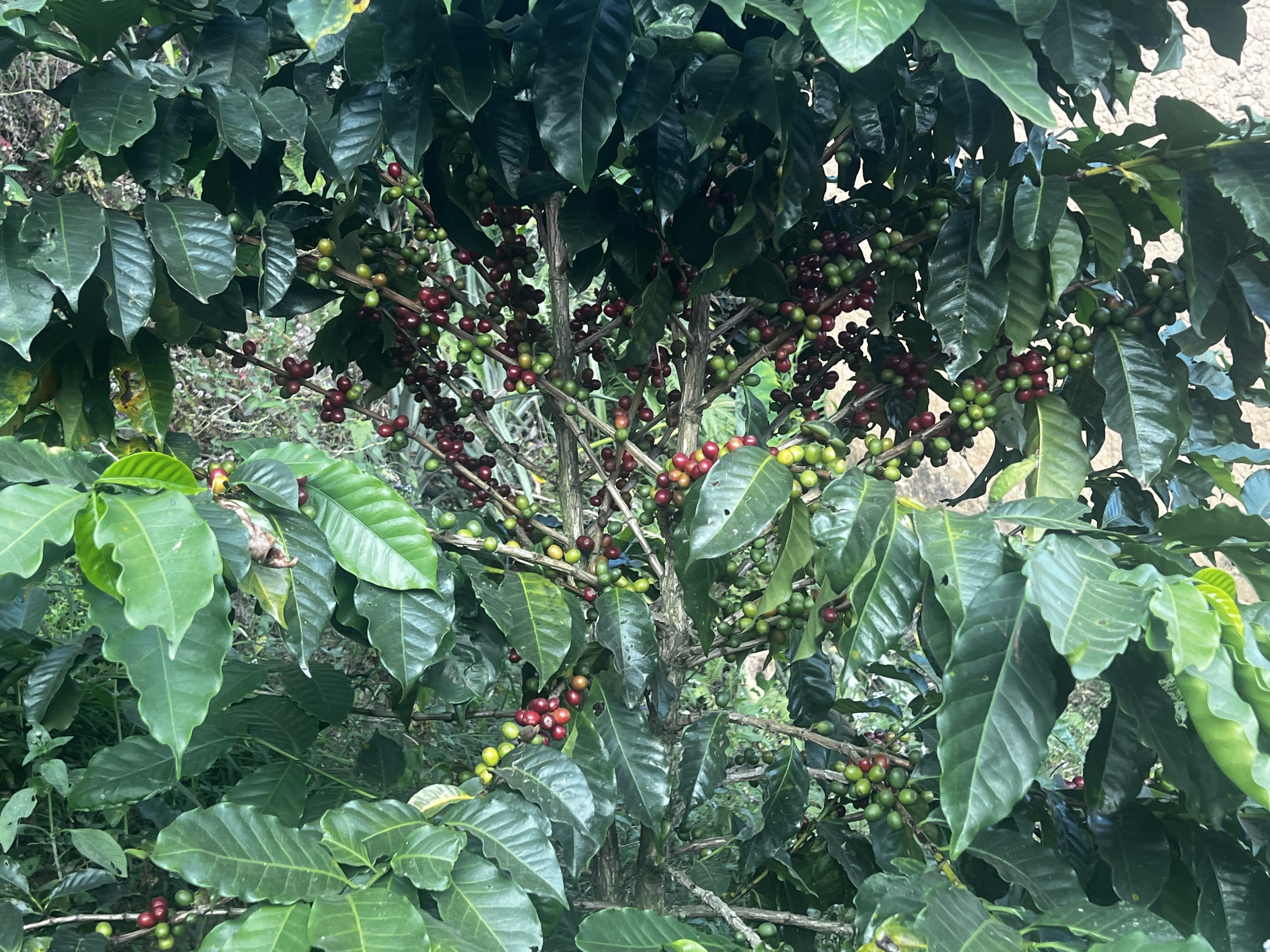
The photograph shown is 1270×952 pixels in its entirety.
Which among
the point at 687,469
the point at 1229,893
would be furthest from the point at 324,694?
the point at 1229,893

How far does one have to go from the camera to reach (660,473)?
1.15 metres

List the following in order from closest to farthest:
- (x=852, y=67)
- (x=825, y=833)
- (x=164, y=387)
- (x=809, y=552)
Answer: (x=852, y=67), (x=809, y=552), (x=164, y=387), (x=825, y=833)

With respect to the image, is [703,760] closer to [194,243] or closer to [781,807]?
[781,807]

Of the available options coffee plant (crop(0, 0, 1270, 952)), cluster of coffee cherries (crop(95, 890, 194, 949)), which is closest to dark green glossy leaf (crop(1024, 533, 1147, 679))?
coffee plant (crop(0, 0, 1270, 952))

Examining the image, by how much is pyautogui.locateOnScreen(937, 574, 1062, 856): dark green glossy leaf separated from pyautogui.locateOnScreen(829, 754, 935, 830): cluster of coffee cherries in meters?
0.42

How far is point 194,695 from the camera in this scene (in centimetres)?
63

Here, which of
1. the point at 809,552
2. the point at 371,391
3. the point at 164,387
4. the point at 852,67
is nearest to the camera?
the point at 852,67

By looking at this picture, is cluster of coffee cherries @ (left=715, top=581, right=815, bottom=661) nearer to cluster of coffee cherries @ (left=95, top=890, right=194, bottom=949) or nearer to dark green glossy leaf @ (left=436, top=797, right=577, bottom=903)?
dark green glossy leaf @ (left=436, top=797, right=577, bottom=903)

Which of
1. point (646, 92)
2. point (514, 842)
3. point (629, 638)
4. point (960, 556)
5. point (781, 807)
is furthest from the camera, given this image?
point (781, 807)

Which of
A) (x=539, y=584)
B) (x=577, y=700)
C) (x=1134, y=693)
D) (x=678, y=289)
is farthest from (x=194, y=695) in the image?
(x=678, y=289)

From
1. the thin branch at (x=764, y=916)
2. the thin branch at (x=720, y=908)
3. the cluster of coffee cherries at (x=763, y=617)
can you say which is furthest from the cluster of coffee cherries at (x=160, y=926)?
the cluster of coffee cherries at (x=763, y=617)

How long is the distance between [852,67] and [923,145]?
53 centimetres

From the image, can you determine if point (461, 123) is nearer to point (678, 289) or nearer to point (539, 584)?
point (678, 289)

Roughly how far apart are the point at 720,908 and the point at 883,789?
0.23 meters
